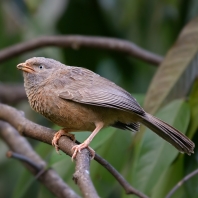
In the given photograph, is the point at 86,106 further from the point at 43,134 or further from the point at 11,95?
the point at 11,95

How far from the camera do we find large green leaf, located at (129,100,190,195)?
348 cm

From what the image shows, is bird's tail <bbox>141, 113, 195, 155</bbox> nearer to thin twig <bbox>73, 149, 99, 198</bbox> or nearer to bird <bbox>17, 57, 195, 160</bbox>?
bird <bbox>17, 57, 195, 160</bbox>

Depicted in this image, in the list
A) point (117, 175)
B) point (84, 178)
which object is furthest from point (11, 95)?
point (84, 178)

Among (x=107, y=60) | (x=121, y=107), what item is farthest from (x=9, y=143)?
(x=107, y=60)

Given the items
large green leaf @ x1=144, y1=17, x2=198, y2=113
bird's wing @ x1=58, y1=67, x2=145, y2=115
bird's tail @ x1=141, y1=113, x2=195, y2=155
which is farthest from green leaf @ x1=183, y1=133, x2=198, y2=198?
bird's wing @ x1=58, y1=67, x2=145, y2=115

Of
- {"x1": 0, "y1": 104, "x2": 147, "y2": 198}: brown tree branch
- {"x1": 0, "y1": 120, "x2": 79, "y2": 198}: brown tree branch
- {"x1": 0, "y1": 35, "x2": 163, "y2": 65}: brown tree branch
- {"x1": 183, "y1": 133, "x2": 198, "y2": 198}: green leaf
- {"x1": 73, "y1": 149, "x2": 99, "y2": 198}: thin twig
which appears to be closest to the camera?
{"x1": 73, "y1": 149, "x2": 99, "y2": 198}: thin twig

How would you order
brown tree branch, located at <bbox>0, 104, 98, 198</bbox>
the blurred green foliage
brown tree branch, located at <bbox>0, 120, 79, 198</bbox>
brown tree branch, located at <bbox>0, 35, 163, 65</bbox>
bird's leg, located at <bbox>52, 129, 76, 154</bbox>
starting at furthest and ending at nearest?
brown tree branch, located at <bbox>0, 35, 163, 65</bbox> < brown tree branch, located at <bbox>0, 120, 79, 198</bbox> < the blurred green foliage < bird's leg, located at <bbox>52, 129, 76, 154</bbox> < brown tree branch, located at <bbox>0, 104, 98, 198</bbox>

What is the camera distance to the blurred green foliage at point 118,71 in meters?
3.61

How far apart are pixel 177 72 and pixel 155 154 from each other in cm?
83

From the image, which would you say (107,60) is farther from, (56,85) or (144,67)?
(56,85)

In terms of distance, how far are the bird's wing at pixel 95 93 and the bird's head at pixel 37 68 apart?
0.16 metres

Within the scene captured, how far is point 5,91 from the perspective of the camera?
6336 millimetres

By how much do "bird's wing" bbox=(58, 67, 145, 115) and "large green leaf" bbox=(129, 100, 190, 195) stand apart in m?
0.39

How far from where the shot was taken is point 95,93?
340cm
